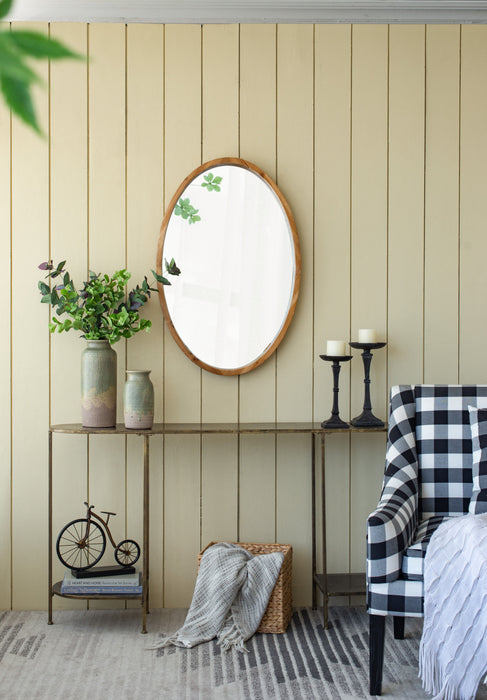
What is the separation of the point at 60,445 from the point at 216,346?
2.50 ft

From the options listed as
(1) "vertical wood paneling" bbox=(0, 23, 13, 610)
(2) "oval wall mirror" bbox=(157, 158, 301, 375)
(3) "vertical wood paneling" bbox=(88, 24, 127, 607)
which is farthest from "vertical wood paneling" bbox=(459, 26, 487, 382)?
(1) "vertical wood paneling" bbox=(0, 23, 13, 610)

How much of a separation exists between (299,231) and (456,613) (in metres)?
1.59

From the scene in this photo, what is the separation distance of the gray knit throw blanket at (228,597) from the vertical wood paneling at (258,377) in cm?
27

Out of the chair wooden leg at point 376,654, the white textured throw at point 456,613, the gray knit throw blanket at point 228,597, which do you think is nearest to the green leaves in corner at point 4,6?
the white textured throw at point 456,613

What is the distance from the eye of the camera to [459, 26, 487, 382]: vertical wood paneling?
2.87 metres

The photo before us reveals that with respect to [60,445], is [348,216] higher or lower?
higher

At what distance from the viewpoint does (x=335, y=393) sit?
273cm

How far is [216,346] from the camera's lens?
9.30 feet

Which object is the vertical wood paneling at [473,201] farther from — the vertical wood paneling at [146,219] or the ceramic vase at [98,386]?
the ceramic vase at [98,386]

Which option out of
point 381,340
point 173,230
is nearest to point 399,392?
point 381,340

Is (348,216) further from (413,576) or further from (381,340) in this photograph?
(413,576)

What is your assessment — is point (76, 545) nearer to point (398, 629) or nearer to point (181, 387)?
point (181, 387)

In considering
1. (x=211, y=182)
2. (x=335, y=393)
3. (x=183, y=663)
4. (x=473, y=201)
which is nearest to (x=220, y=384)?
(x=335, y=393)

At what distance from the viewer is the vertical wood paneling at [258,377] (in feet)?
9.29
